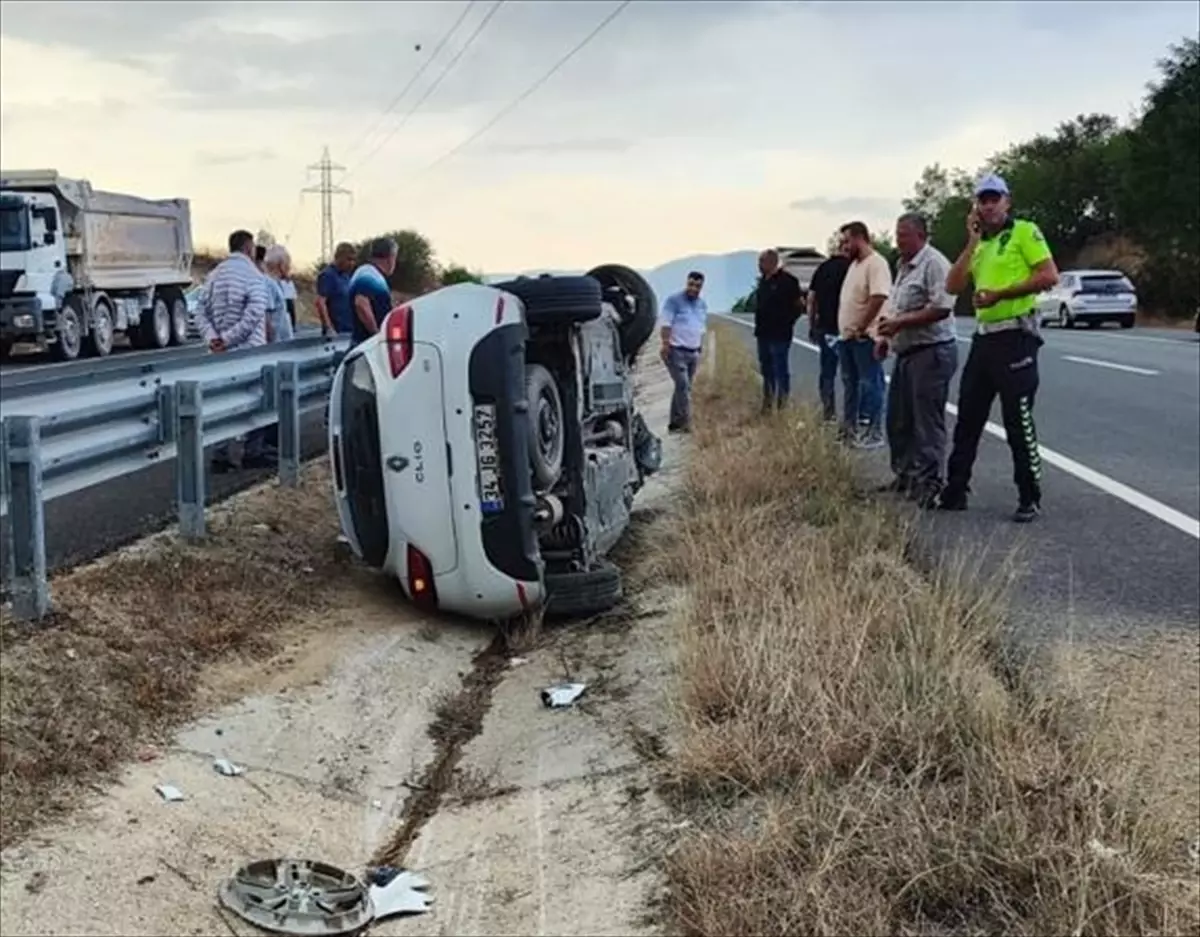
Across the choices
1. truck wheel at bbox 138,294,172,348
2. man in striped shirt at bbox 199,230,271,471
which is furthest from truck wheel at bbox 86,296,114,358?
man in striped shirt at bbox 199,230,271,471

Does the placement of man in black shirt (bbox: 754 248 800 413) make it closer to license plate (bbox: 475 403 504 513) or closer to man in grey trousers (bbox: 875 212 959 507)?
man in grey trousers (bbox: 875 212 959 507)

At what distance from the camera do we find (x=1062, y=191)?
76.2 meters

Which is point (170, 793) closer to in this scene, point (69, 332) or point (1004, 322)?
point (1004, 322)

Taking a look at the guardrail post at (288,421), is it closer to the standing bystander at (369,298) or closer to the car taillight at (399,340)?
the standing bystander at (369,298)

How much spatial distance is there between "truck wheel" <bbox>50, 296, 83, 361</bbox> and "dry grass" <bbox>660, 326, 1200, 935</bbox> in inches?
837

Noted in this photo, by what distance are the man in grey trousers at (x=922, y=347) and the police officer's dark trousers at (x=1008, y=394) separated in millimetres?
256

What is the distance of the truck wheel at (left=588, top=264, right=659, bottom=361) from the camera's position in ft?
27.7

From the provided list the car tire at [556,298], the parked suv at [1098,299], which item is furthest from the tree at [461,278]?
the parked suv at [1098,299]

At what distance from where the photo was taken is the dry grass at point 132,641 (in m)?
4.71

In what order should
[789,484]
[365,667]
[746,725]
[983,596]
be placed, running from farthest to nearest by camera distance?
1. [789,484]
2. [365,667]
3. [983,596]
4. [746,725]

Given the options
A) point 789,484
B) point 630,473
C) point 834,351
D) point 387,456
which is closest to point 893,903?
point 387,456

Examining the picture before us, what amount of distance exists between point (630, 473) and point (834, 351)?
5.83 m

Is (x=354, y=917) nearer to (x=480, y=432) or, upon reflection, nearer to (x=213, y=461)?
(x=480, y=432)

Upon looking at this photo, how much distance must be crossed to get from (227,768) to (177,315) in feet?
94.1
